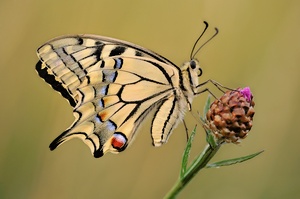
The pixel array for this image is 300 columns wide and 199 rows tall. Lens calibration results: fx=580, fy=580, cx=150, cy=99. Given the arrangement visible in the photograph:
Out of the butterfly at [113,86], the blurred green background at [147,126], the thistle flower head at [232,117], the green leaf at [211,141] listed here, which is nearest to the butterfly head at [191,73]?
the butterfly at [113,86]

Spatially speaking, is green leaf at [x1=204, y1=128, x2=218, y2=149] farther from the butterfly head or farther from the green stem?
the butterfly head

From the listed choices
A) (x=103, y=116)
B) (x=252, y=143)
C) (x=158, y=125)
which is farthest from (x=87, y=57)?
(x=252, y=143)

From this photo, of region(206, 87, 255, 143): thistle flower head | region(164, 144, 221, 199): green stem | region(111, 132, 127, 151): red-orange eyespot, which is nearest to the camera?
region(164, 144, 221, 199): green stem

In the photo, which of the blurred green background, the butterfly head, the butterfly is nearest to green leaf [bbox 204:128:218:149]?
the butterfly

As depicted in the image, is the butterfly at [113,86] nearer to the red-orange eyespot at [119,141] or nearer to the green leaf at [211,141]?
the red-orange eyespot at [119,141]
